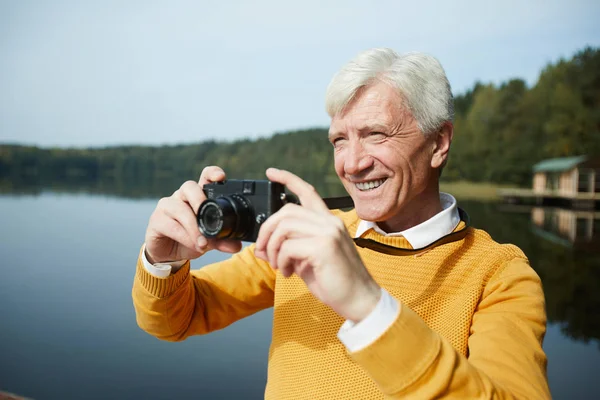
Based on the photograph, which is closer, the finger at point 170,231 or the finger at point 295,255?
the finger at point 295,255

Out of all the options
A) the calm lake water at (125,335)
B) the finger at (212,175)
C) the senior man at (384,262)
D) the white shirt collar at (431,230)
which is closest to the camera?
the senior man at (384,262)

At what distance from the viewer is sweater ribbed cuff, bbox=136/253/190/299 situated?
1604mm

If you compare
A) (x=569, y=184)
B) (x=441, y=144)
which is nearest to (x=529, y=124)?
(x=569, y=184)

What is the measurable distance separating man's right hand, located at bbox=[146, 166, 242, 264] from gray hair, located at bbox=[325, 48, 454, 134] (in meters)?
0.46

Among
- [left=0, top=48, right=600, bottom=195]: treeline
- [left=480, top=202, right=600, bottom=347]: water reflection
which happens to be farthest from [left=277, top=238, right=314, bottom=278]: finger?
[left=0, top=48, right=600, bottom=195]: treeline

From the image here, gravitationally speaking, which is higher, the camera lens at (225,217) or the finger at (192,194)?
the finger at (192,194)

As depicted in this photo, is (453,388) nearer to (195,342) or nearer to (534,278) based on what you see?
(534,278)

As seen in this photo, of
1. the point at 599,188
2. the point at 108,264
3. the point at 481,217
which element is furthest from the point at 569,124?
the point at 108,264

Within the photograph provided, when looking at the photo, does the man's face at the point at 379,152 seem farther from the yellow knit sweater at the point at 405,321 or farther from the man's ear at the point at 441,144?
the yellow knit sweater at the point at 405,321

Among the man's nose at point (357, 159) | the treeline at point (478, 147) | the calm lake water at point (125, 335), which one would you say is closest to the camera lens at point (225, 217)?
the man's nose at point (357, 159)

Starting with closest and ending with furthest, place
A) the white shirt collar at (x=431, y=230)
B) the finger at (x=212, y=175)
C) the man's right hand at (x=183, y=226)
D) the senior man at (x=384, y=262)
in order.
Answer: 1. the senior man at (x=384, y=262)
2. the man's right hand at (x=183, y=226)
3. the finger at (x=212, y=175)
4. the white shirt collar at (x=431, y=230)

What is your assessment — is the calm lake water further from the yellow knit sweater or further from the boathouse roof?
the boathouse roof

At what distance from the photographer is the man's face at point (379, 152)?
1.59m

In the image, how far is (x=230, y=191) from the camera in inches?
58.1
